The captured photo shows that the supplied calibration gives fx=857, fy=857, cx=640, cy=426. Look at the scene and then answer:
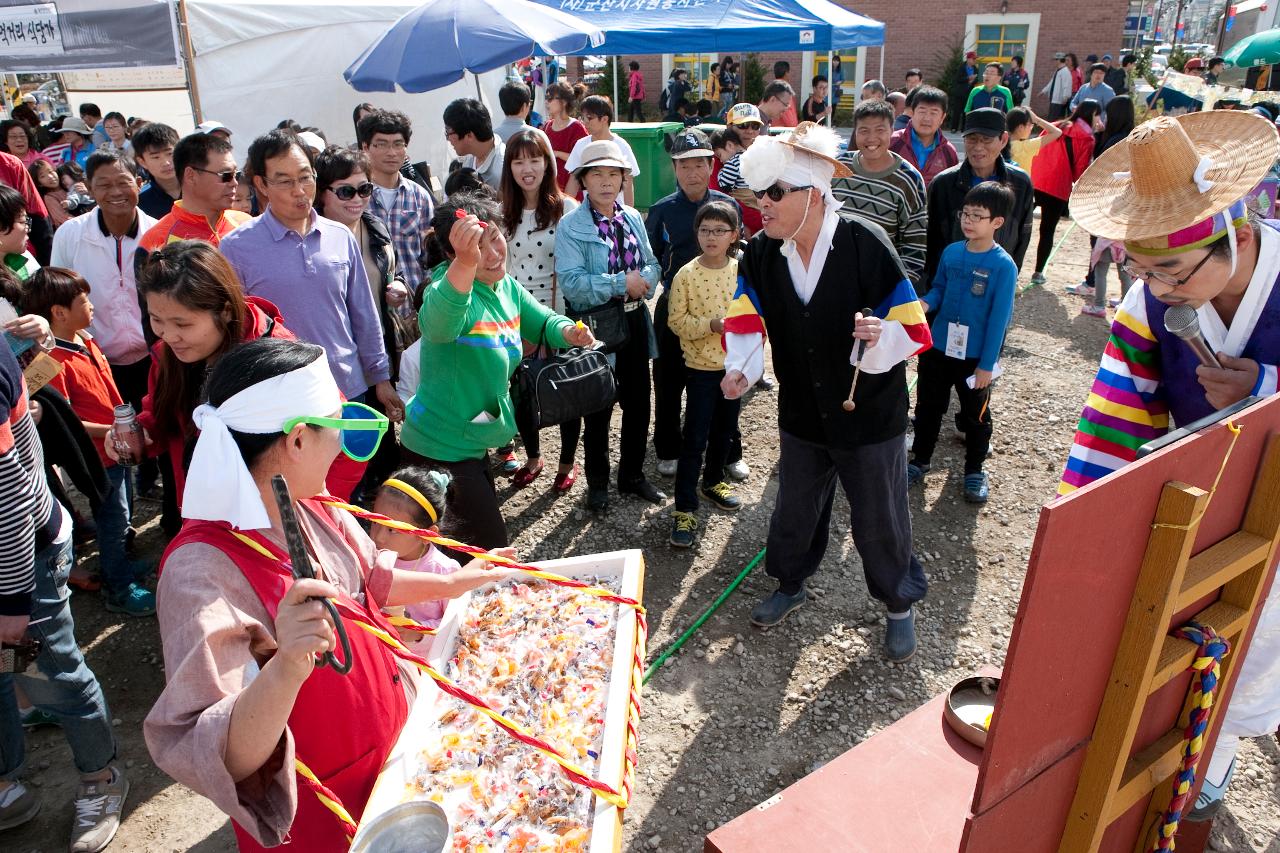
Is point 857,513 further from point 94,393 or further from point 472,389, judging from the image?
point 94,393

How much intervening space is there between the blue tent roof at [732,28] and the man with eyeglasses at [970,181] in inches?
211

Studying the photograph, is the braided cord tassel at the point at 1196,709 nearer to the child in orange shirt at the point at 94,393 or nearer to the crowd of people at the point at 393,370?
the crowd of people at the point at 393,370

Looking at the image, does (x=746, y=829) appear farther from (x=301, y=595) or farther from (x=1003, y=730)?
(x=301, y=595)

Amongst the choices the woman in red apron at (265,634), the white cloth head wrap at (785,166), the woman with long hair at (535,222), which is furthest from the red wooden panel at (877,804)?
the woman with long hair at (535,222)

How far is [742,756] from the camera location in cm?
329

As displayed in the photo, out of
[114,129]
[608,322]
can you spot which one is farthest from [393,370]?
[114,129]

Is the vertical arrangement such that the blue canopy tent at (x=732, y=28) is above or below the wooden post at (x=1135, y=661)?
above

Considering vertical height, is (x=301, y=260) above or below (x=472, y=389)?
above

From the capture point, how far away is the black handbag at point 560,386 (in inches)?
150

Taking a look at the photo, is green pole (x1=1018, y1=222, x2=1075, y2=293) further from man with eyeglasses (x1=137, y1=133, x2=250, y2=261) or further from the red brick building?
the red brick building

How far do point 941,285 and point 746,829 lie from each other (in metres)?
3.56

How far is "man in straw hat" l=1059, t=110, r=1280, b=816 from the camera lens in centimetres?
221

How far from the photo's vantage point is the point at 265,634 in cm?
166

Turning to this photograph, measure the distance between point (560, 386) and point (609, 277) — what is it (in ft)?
3.26
